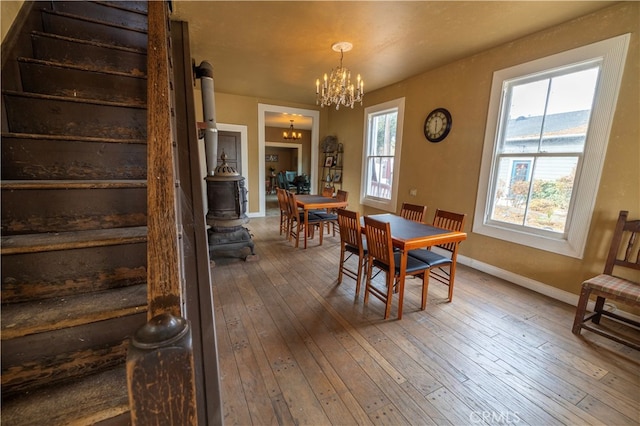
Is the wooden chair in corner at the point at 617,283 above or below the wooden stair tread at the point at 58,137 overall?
below

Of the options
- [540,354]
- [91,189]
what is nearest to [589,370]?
[540,354]

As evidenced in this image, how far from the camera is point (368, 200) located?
529 centimetres

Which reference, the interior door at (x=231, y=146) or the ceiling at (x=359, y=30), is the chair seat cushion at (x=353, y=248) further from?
the interior door at (x=231, y=146)

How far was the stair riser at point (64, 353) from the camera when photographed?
0.87 meters

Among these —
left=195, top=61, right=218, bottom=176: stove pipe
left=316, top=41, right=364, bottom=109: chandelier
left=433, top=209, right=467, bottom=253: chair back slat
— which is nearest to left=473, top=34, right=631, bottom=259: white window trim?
left=433, top=209, right=467, bottom=253: chair back slat

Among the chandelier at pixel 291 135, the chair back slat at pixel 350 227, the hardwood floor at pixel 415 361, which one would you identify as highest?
the chandelier at pixel 291 135

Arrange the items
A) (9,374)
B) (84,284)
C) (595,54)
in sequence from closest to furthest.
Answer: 1. (9,374)
2. (84,284)
3. (595,54)

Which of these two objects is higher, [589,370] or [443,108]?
[443,108]

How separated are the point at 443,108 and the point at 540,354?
309 cm

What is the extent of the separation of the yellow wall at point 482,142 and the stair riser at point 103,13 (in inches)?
140

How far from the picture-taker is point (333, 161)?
6203 mm

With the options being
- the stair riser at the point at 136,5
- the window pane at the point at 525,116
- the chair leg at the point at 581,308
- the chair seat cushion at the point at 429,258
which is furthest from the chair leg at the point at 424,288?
the stair riser at the point at 136,5

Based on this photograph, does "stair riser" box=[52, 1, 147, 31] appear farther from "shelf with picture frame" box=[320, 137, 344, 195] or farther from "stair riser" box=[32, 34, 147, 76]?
"shelf with picture frame" box=[320, 137, 344, 195]

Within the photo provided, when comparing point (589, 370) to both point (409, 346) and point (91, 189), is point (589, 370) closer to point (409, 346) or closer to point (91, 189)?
point (409, 346)
